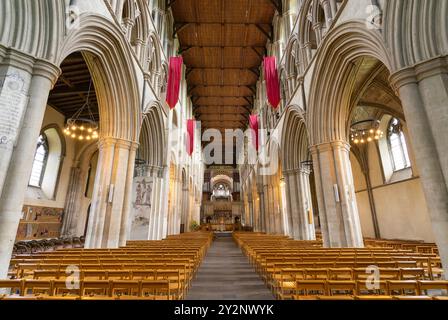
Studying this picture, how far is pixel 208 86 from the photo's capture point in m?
22.1

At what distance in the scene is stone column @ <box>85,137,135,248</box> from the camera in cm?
703

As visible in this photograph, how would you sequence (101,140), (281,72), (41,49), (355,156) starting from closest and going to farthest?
(41,49) < (101,140) < (281,72) < (355,156)

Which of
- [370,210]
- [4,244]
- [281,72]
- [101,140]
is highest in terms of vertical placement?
Answer: [281,72]

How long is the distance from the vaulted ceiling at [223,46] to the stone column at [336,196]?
10.2 metres

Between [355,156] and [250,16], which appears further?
[355,156]

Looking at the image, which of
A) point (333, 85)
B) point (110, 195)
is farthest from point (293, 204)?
point (110, 195)

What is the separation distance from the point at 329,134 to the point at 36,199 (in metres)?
15.2

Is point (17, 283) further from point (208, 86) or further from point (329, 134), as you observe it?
point (208, 86)

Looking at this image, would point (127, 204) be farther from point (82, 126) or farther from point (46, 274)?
point (46, 274)

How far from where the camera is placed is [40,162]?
1327 cm

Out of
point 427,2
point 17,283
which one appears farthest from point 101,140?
point 427,2

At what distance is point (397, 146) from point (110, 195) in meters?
15.3

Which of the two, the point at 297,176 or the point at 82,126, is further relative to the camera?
the point at 297,176

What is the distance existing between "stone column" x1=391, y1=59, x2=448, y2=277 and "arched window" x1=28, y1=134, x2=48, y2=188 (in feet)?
54.6
